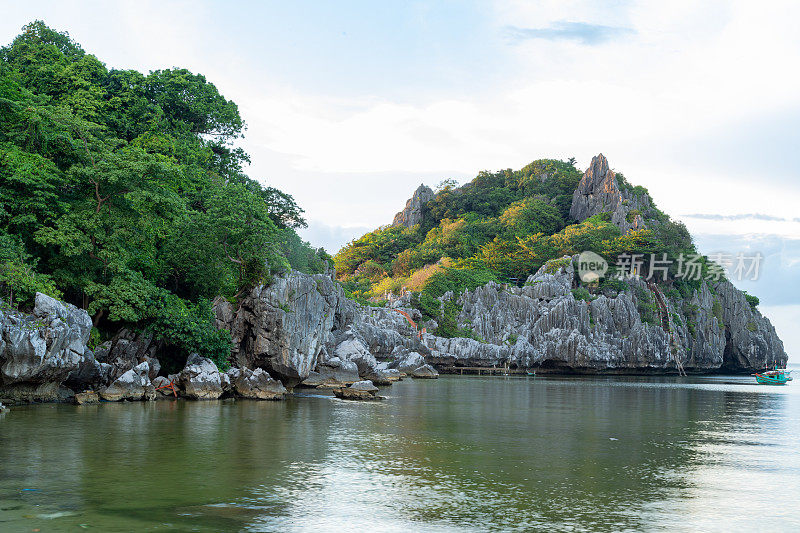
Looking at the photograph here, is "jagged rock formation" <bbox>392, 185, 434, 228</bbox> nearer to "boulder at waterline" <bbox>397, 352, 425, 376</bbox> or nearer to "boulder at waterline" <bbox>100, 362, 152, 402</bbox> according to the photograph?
"boulder at waterline" <bbox>397, 352, 425, 376</bbox>

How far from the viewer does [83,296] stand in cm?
3222

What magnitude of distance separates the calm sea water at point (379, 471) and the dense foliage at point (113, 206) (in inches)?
216

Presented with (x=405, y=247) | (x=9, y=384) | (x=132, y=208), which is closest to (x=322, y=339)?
(x=132, y=208)

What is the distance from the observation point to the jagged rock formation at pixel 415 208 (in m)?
121

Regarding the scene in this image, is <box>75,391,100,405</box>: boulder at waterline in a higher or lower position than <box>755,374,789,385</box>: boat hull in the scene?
higher

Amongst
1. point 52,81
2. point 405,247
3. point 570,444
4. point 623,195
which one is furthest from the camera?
point 405,247

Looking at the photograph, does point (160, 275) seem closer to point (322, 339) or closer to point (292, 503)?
point (322, 339)

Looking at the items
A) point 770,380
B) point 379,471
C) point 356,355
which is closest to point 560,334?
point 770,380

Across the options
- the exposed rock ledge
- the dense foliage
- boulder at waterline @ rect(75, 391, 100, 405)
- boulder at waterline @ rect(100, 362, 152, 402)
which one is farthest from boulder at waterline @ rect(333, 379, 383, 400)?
→ boulder at waterline @ rect(75, 391, 100, 405)

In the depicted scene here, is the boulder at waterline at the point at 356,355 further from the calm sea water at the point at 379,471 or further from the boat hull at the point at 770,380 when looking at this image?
the boat hull at the point at 770,380

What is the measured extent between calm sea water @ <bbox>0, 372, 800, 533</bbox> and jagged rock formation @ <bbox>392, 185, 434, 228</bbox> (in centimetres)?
9000

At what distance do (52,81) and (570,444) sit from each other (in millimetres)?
34701

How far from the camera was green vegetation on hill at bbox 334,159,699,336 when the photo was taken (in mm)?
88812

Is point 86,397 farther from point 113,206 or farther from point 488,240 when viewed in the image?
point 488,240
